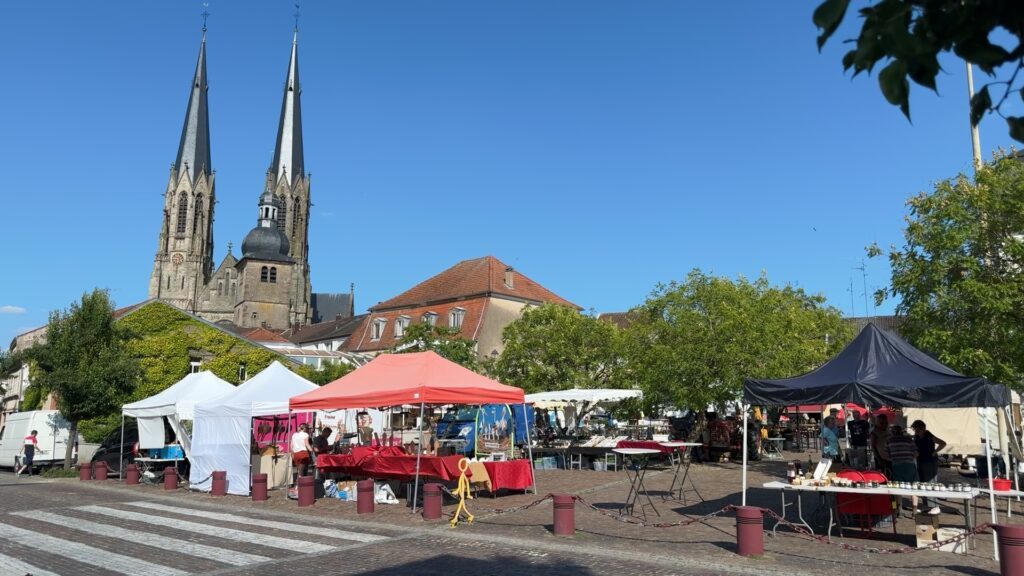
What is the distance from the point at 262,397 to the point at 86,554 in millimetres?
8344

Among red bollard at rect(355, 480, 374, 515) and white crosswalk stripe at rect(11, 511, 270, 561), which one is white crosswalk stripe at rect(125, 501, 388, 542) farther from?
white crosswalk stripe at rect(11, 511, 270, 561)

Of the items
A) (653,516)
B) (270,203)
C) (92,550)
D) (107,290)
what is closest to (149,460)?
(107,290)

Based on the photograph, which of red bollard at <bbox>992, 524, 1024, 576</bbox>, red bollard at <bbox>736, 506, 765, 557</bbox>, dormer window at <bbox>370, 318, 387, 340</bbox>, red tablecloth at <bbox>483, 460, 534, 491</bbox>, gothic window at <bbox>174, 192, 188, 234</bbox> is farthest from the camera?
gothic window at <bbox>174, 192, 188, 234</bbox>

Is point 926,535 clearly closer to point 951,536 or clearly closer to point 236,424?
point 951,536

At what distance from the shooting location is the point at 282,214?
11644 cm

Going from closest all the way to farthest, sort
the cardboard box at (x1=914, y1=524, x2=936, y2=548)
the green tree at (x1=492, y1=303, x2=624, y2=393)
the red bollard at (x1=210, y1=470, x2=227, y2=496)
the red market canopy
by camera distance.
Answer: the cardboard box at (x1=914, y1=524, x2=936, y2=548) < the red market canopy < the red bollard at (x1=210, y1=470, x2=227, y2=496) < the green tree at (x1=492, y1=303, x2=624, y2=393)

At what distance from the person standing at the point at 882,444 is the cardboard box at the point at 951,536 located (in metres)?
2.46

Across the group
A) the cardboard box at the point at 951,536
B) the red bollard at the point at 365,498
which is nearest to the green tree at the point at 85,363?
the red bollard at the point at 365,498

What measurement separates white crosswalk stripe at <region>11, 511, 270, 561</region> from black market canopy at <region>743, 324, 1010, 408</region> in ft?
25.4

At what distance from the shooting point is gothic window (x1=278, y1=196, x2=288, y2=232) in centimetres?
11469

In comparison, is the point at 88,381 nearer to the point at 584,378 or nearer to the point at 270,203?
the point at 584,378

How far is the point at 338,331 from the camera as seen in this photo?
91750 mm

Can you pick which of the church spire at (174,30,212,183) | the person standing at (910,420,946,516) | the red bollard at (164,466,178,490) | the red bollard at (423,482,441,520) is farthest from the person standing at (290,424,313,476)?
the church spire at (174,30,212,183)

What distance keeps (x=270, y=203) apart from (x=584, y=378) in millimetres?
85406
